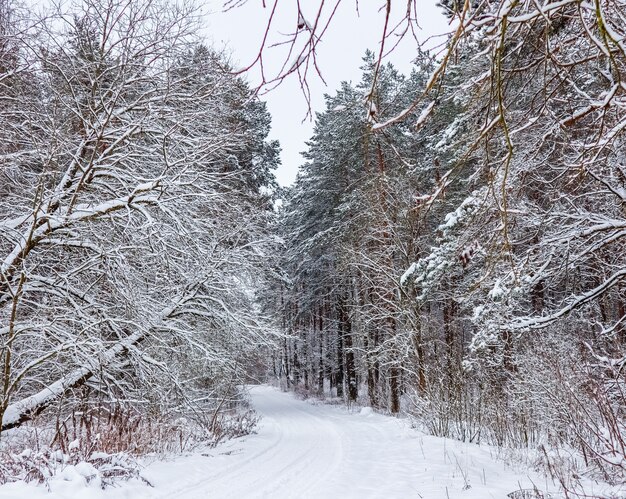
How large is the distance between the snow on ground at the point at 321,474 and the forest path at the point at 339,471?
1cm

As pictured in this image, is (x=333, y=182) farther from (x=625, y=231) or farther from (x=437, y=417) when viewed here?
(x=625, y=231)

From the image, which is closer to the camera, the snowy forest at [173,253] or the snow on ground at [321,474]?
the snow on ground at [321,474]

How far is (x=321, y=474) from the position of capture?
638cm

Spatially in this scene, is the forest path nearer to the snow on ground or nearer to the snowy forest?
the snow on ground

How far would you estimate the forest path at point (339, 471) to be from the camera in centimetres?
520

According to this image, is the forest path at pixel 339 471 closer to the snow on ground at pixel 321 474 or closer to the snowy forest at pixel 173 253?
the snow on ground at pixel 321 474

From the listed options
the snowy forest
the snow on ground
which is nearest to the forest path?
the snow on ground

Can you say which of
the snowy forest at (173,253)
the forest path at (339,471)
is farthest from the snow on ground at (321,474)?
the snowy forest at (173,253)

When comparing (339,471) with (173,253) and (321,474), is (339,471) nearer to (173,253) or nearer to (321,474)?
(321,474)

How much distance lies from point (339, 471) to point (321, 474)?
344 millimetres

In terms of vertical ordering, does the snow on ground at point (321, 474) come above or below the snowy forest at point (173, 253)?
below

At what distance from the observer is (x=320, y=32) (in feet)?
4.50

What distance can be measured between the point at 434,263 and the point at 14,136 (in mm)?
8136

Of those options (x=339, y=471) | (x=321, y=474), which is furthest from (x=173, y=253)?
(x=339, y=471)
